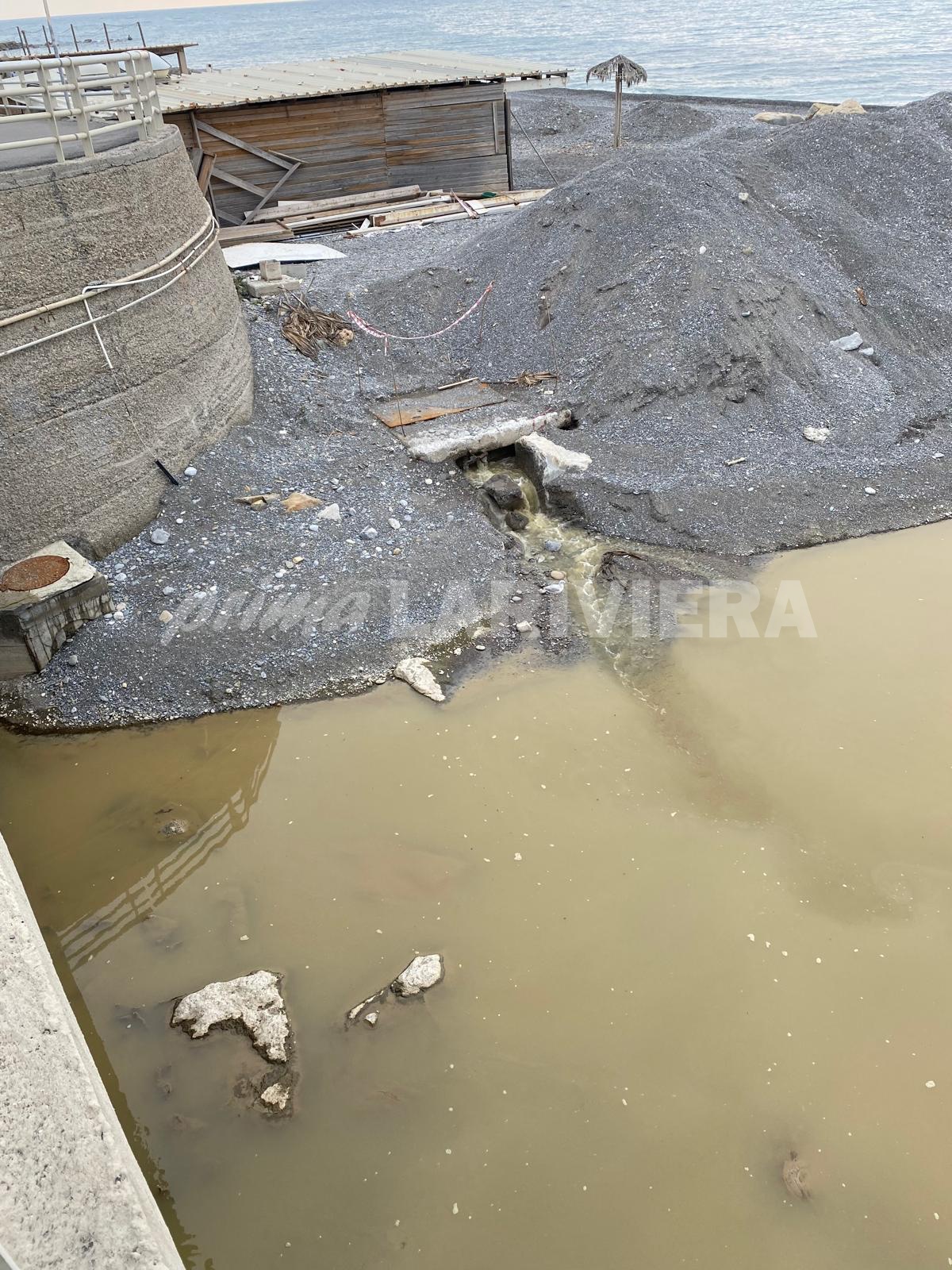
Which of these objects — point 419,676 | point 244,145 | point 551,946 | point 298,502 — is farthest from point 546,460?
point 244,145

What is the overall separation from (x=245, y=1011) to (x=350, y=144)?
67.9ft

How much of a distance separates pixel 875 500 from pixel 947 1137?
7857 mm

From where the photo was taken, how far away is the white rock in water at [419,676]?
8.57 meters

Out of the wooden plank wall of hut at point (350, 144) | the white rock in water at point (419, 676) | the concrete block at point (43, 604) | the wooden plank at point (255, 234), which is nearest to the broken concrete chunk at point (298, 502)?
the concrete block at point (43, 604)

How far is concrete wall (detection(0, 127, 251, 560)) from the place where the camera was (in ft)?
28.2

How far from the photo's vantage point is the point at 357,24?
177500mm

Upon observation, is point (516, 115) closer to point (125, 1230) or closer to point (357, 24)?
point (125, 1230)

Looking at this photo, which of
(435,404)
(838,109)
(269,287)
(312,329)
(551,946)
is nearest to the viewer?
(551,946)

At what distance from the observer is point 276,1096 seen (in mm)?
5547

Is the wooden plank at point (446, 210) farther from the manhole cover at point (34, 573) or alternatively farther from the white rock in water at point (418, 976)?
the white rock in water at point (418, 976)

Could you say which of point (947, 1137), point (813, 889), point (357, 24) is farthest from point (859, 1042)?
point (357, 24)

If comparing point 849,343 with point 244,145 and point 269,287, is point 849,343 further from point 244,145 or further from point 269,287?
point 244,145

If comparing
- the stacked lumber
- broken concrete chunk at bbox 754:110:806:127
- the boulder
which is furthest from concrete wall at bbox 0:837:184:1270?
broken concrete chunk at bbox 754:110:806:127

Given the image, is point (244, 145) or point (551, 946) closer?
point (551, 946)
